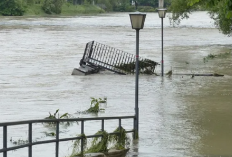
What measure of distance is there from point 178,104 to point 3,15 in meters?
121

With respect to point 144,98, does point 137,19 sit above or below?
above

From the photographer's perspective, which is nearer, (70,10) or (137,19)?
(137,19)

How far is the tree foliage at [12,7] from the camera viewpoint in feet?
457

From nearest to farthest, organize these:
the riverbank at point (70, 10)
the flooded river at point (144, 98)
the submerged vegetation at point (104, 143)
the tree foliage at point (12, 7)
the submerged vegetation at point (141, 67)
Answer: the submerged vegetation at point (104, 143)
the flooded river at point (144, 98)
the submerged vegetation at point (141, 67)
the tree foliage at point (12, 7)
the riverbank at point (70, 10)

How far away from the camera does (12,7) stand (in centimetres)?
14050

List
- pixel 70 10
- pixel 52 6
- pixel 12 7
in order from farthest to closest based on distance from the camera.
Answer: pixel 70 10
pixel 52 6
pixel 12 7

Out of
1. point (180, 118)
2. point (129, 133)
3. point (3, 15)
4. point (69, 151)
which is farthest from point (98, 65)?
point (3, 15)

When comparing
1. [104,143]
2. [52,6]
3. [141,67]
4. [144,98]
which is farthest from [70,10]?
[104,143]

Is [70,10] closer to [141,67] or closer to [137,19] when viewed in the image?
[141,67]

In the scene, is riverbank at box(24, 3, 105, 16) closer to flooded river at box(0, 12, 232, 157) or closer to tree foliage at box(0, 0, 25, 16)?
tree foliage at box(0, 0, 25, 16)

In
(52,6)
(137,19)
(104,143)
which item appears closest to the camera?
(104,143)

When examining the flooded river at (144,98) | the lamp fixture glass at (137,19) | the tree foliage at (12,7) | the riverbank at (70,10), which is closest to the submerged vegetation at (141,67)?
the flooded river at (144,98)

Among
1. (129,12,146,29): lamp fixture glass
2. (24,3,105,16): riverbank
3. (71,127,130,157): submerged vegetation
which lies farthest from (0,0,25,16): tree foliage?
(71,127,130,157): submerged vegetation

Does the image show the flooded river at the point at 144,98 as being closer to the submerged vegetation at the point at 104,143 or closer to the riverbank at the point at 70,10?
the submerged vegetation at the point at 104,143
